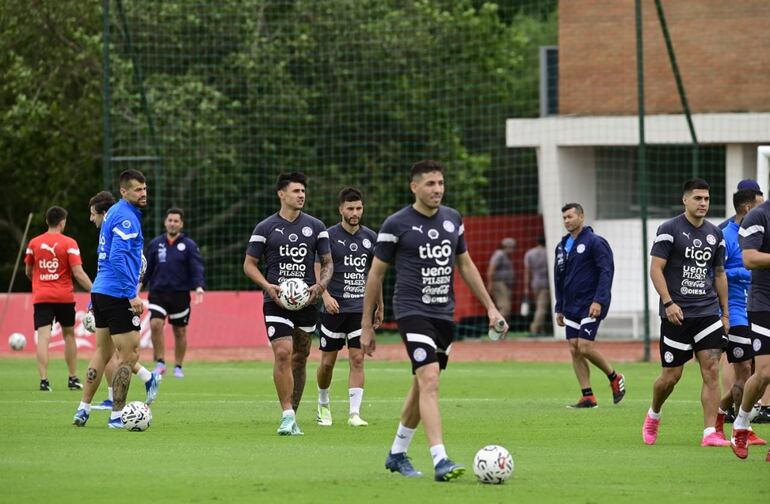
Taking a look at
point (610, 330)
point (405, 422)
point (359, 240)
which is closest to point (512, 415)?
Answer: point (359, 240)

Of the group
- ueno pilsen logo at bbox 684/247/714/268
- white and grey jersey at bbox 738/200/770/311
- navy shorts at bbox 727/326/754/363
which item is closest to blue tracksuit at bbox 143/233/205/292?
navy shorts at bbox 727/326/754/363

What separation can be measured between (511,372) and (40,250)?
28.0ft

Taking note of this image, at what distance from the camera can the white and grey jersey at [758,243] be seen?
12.3 meters

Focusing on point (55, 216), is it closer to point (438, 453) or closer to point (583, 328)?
point (583, 328)

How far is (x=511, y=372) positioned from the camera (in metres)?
25.3

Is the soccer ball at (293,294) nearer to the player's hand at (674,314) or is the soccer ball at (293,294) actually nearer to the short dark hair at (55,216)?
the player's hand at (674,314)

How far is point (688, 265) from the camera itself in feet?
44.0

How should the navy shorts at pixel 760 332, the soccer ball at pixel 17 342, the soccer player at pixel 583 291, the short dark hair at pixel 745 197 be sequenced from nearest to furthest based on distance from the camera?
the navy shorts at pixel 760 332 → the short dark hair at pixel 745 197 → the soccer player at pixel 583 291 → the soccer ball at pixel 17 342

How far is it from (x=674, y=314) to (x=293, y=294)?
369 centimetres

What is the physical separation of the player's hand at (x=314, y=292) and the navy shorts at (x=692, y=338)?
345 cm

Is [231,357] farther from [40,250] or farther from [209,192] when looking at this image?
[40,250]

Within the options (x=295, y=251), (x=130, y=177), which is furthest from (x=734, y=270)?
(x=130, y=177)

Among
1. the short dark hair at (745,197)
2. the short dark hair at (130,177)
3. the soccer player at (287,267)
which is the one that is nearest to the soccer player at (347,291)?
the soccer player at (287,267)

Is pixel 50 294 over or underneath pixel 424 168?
underneath
